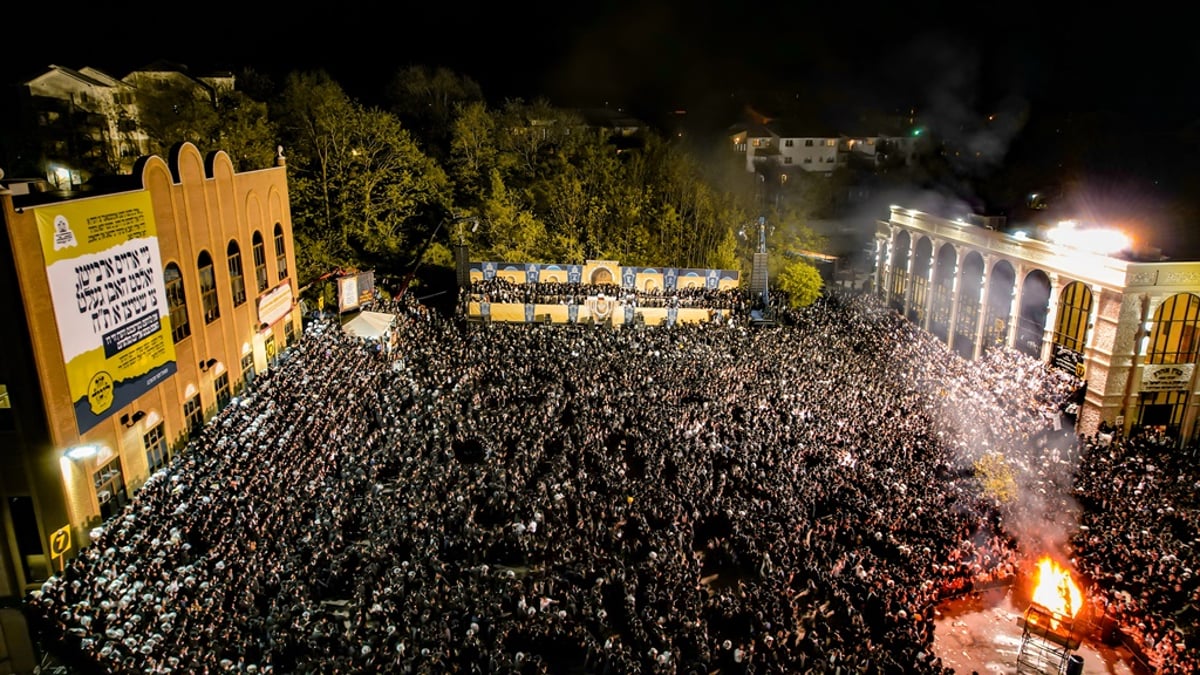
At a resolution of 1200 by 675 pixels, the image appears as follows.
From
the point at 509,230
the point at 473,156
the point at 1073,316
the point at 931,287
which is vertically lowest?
the point at 931,287

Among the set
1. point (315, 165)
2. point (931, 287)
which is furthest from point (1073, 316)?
point (315, 165)

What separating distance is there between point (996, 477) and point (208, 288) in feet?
69.0

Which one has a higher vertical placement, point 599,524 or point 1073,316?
point 1073,316

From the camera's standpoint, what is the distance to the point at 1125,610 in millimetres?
13492

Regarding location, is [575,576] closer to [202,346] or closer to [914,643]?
[914,643]

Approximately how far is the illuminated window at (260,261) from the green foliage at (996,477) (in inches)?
864

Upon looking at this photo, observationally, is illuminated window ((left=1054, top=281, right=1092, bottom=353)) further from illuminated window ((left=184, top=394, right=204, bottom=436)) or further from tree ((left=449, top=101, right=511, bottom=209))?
tree ((left=449, top=101, right=511, bottom=209))

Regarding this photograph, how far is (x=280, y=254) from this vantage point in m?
26.8

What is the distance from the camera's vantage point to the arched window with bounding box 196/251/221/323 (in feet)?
66.6

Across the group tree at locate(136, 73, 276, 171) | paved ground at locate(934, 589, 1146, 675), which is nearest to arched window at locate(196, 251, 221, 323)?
tree at locate(136, 73, 276, 171)

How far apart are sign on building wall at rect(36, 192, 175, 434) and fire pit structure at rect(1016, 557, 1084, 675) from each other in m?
18.3

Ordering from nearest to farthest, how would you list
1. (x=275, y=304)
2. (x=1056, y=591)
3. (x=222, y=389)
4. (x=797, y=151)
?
(x=1056, y=591) < (x=222, y=389) < (x=275, y=304) < (x=797, y=151)

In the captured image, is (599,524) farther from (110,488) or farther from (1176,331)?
(1176,331)

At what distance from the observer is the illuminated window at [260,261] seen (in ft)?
80.2
